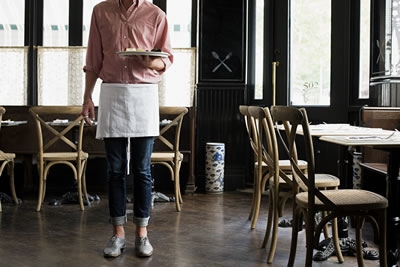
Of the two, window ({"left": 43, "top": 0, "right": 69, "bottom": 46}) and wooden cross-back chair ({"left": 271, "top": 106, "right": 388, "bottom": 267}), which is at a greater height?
window ({"left": 43, "top": 0, "right": 69, "bottom": 46})

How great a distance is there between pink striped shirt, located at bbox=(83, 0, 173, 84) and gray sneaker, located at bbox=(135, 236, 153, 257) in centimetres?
88

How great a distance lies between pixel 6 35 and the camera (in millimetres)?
6020

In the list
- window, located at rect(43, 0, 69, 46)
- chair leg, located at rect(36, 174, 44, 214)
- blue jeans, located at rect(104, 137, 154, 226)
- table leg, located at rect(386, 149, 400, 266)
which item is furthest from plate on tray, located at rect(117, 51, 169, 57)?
window, located at rect(43, 0, 69, 46)

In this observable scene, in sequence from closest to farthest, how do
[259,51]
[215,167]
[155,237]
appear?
[155,237]
[215,167]
[259,51]

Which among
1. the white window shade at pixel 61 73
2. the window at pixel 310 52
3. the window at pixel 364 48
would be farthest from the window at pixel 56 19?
the window at pixel 364 48

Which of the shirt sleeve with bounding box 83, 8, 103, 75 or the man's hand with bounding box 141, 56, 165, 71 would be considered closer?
the man's hand with bounding box 141, 56, 165, 71

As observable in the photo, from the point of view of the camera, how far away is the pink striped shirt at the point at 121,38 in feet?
9.86

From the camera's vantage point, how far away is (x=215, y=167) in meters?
5.79

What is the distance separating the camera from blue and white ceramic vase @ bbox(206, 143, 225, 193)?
5.79 m

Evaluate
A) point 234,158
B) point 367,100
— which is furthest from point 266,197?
point 367,100

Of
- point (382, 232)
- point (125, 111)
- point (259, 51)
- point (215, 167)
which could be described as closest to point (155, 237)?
point (125, 111)

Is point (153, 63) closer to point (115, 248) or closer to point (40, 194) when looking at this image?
point (115, 248)

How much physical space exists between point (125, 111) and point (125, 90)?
112 millimetres

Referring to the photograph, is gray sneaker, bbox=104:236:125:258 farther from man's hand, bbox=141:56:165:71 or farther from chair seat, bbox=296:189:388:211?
chair seat, bbox=296:189:388:211
